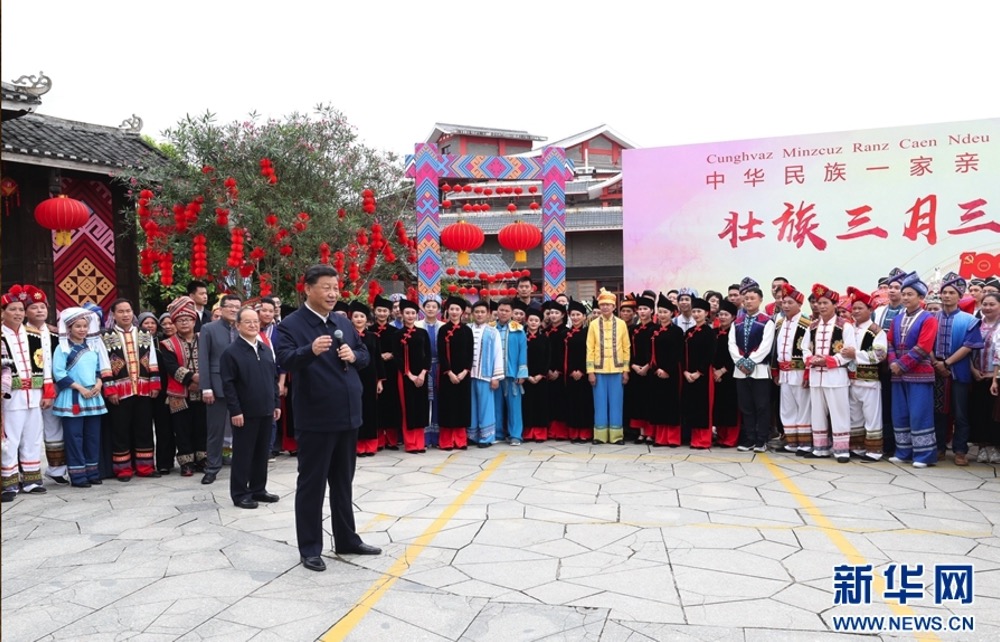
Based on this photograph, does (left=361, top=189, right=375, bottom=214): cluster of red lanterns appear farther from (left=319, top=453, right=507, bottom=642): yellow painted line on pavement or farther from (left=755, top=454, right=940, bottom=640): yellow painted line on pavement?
(left=755, top=454, right=940, bottom=640): yellow painted line on pavement

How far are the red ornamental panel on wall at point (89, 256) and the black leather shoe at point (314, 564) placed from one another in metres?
8.60

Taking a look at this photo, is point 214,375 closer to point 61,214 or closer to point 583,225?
point 61,214

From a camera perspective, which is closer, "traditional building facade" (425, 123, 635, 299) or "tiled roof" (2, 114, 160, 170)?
"tiled roof" (2, 114, 160, 170)

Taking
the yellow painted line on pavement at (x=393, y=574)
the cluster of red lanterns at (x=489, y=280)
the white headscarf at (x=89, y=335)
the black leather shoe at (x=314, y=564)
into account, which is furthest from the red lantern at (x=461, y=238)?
the black leather shoe at (x=314, y=564)

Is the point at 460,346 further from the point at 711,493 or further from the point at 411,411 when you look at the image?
the point at 711,493

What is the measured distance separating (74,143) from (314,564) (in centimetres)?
938

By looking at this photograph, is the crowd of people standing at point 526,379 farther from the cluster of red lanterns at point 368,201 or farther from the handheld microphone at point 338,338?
the cluster of red lanterns at point 368,201

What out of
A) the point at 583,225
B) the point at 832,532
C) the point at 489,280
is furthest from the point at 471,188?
the point at 583,225

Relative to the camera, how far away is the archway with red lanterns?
1027 centimetres

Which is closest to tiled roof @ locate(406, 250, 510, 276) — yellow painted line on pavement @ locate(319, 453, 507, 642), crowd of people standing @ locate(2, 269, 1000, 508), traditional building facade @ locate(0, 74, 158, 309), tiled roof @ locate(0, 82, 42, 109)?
traditional building facade @ locate(0, 74, 158, 309)

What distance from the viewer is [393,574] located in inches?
172

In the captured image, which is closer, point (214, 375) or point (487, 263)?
point (214, 375)

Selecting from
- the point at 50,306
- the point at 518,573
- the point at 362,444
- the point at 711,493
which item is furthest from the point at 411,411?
the point at 50,306

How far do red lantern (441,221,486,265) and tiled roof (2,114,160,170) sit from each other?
419 cm
